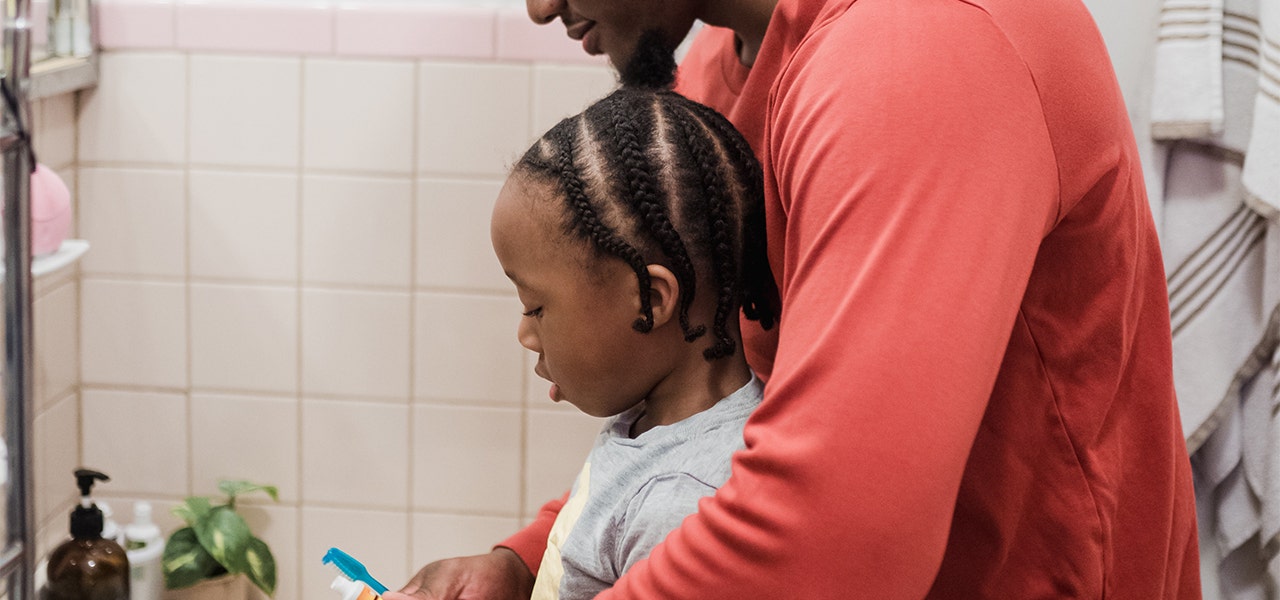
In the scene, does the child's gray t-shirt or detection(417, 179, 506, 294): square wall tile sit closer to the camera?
the child's gray t-shirt

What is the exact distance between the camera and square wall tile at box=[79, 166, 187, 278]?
1543 mm

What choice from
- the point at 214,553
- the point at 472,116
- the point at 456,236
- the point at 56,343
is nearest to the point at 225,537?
the point at 214,553

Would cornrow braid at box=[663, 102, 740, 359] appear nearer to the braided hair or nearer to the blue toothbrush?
the braided hair

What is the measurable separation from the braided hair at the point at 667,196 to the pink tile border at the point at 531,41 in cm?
69

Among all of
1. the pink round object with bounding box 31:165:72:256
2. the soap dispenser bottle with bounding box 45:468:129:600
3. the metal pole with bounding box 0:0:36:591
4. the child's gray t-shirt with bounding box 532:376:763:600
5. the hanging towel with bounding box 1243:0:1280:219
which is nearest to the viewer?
the child's gray t-shirt with bounding box 532:376:763:600

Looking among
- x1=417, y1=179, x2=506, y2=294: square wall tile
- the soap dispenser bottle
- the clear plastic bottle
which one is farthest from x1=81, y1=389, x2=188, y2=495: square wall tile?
x1=417, y1=179, x2=506, y2=294: square wall tile

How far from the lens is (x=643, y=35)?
0.97 meters

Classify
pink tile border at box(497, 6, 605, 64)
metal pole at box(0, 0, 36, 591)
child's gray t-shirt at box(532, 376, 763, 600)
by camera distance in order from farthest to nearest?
pink tile border at box(497, 6, 605, 64), metal pole at box(0, 0, 36, 591), child's gray t-shirt at box(532, 376, 763, 600)

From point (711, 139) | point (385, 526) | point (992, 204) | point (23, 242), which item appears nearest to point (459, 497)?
point (385, 526)

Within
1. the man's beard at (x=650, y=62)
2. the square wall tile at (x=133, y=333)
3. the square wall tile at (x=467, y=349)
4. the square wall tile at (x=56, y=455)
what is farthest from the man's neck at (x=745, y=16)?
the square wall tile at (x=56, y=455)

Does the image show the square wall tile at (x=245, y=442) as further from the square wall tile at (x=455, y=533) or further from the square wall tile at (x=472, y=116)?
the square wall tile at (x=472, y=116)

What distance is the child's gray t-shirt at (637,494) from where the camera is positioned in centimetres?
74

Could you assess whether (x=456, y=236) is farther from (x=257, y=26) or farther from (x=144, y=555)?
(x=144, y=555)

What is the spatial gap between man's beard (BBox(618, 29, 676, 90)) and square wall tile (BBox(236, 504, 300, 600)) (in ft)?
3.07
